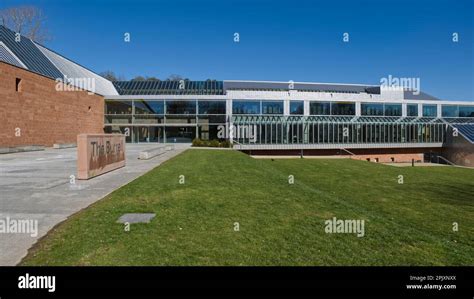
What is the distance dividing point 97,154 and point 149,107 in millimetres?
34382

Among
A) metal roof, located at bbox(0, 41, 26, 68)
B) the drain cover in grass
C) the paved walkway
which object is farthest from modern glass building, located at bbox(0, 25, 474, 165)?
the drain cover in grass

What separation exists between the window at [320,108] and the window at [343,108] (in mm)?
936

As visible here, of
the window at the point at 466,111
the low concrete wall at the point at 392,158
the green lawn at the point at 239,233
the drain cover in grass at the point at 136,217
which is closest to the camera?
the green lawn at the point at 239,233

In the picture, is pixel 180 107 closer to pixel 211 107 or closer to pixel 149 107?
pixel 211 107

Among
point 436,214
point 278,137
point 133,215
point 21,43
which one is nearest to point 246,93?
point 278,137

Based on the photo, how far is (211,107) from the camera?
1698 inches

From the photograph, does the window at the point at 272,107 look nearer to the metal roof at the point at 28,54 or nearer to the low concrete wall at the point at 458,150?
the low concrete wall at the point at 458,150

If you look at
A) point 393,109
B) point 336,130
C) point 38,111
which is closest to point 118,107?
point 38,111

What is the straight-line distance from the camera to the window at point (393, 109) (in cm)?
4866

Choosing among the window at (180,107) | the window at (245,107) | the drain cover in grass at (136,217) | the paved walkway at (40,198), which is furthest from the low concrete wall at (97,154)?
the window at (245,107)

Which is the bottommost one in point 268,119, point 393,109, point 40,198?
point 40,198

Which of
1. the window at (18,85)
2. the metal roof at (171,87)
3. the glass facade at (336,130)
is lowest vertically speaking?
the glass facade at (336,130)

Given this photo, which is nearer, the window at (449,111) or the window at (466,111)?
the window at (449,111)

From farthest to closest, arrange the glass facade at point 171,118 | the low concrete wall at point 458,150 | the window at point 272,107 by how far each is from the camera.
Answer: the window at point 272,107, the glass facade at point 171,118, the low concrete wall at point 458,150
